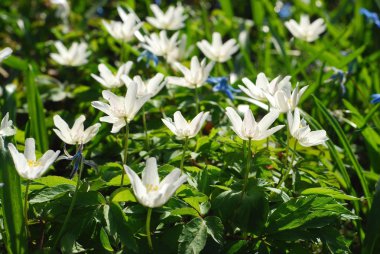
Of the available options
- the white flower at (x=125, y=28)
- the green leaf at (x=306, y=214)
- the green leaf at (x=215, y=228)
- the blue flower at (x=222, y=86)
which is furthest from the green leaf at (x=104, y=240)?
the white flower at (x=125, y=28)

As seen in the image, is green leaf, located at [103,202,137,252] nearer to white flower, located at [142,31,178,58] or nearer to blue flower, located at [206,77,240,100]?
blue flower, located at [206,77,240,100]

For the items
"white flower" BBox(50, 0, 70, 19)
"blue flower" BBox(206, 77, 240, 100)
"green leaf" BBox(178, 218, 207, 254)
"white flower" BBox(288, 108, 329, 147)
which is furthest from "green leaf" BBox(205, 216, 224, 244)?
"white flower" BBox(50, 0, 70, 19)

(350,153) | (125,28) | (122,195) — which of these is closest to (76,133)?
(122,195)

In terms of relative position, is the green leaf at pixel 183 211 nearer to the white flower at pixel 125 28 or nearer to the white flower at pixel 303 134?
the white flower at pixel 303 134

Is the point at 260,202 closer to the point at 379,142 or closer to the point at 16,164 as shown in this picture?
the point at 16,164

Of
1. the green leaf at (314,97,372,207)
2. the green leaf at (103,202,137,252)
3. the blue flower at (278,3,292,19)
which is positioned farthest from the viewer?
the blue flower at (278,3,292,19)

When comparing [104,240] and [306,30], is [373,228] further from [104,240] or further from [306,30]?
[306,30]
